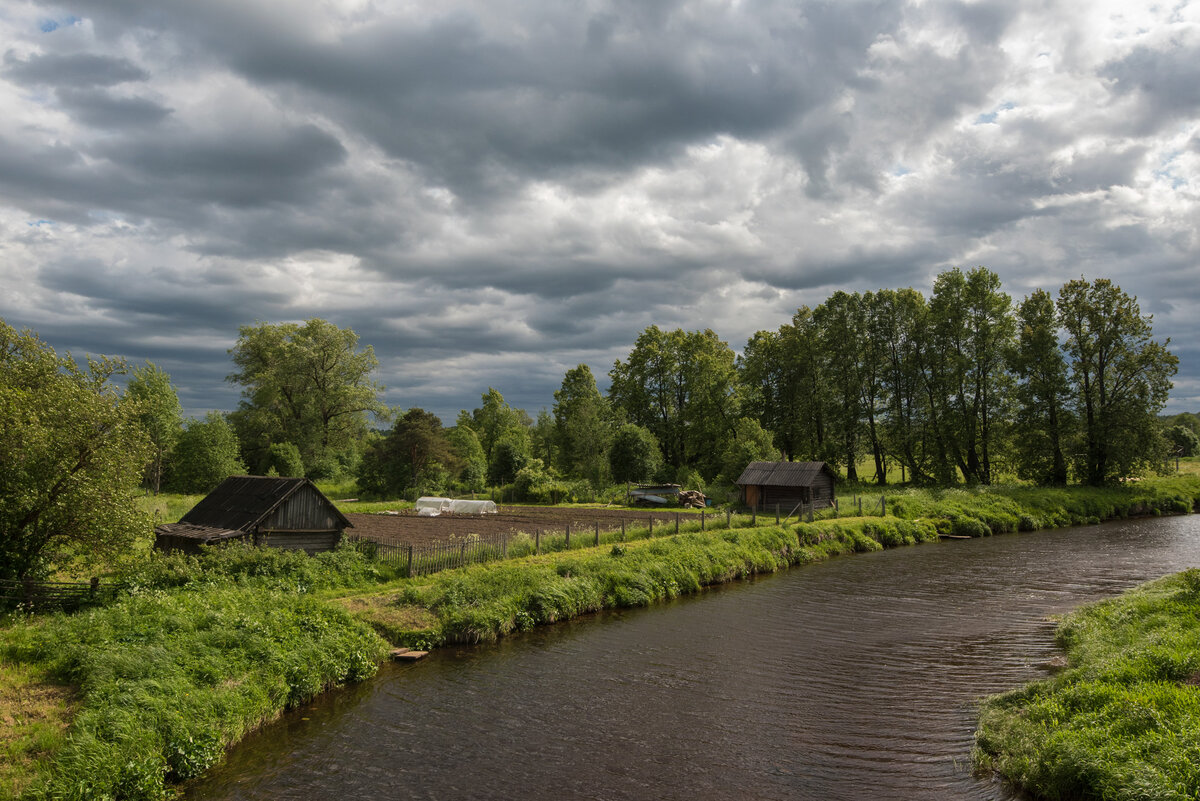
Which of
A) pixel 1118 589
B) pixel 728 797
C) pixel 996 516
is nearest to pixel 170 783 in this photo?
pixel 728 797

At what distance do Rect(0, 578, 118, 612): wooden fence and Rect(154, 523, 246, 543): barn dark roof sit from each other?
4197 millimetres

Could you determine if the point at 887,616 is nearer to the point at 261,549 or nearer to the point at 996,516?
the point at 261,549

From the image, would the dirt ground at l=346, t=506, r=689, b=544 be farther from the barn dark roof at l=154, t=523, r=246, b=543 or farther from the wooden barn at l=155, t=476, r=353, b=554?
the barn dark roof at l=154, t=523, r=246, b=543

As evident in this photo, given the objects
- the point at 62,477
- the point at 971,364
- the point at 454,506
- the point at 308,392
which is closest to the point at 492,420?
the point at 308,392

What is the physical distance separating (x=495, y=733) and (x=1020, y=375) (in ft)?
183

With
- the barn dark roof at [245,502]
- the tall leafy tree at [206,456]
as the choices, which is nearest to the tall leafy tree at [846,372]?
the barn dark roof at [245,502]

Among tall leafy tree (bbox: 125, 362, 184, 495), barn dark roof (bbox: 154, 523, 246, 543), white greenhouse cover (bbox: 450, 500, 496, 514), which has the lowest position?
white greenhouse cover (bbox: 450, 500, 496, 514)

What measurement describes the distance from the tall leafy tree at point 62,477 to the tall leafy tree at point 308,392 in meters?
46.1

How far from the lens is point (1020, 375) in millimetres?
54125

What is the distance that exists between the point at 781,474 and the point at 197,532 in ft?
111

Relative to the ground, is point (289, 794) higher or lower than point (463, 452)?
lower

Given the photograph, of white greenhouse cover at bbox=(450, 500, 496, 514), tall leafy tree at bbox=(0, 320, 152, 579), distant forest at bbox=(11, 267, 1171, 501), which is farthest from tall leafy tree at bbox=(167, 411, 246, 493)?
tall leafy tree at bbox=(0, 320, 152, 579)

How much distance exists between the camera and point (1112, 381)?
2036 inches

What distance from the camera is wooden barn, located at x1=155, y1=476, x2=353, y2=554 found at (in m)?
22.1
